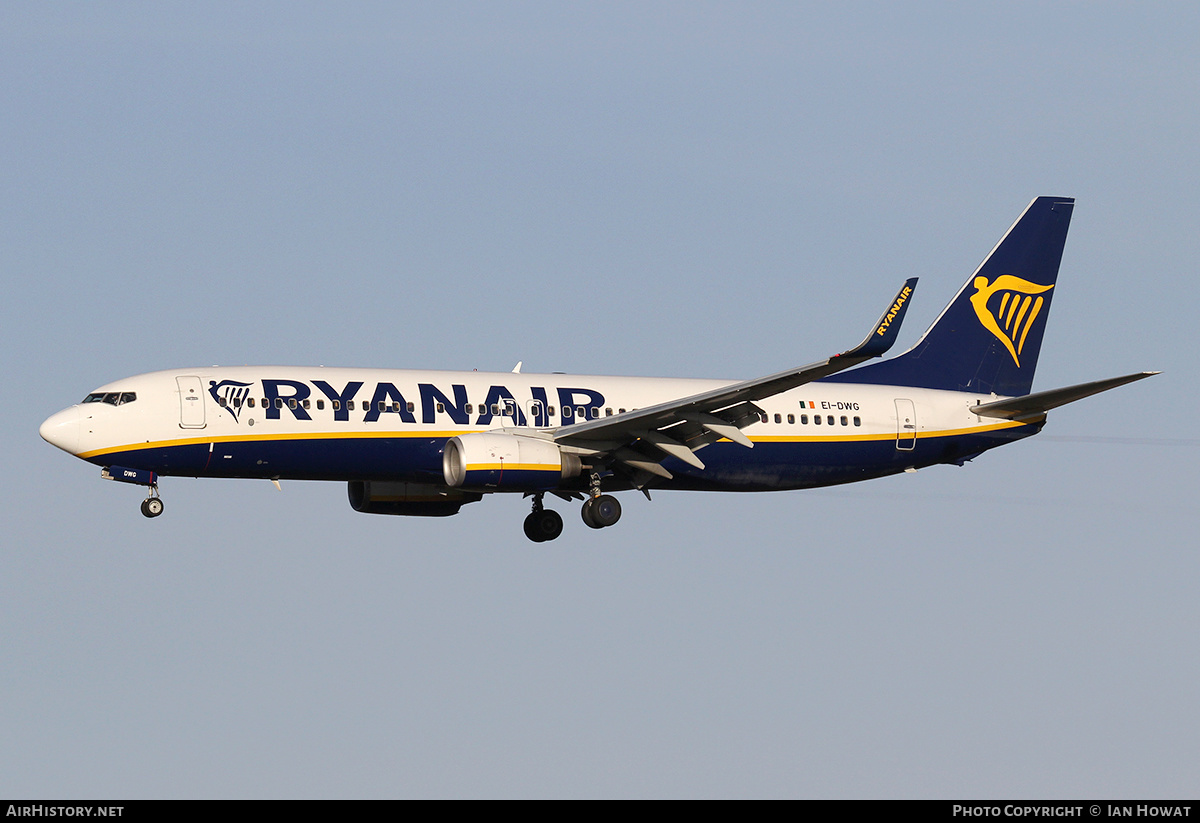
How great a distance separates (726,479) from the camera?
47844 millimetres

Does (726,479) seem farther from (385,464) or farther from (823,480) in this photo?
(385,464)

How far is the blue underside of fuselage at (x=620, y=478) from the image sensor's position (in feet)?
140

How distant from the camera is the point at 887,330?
38.2 metres

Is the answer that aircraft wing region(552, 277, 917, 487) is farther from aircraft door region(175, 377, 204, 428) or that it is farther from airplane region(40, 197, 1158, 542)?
aircraft door region(175, 377, 204, 428)

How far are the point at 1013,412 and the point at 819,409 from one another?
20.5 feet

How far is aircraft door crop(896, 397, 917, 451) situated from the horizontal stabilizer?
2.05 m

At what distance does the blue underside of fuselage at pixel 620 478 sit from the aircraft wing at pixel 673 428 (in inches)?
43.6

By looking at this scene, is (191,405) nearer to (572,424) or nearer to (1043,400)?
(572,424)

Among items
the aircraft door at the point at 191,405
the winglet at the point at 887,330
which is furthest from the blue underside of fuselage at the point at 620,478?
the winglet at the point at 887,330

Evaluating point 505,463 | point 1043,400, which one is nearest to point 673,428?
point 505,463

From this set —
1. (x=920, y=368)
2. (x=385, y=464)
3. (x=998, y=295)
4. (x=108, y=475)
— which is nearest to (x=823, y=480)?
(x=920, y=368)

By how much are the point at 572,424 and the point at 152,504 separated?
1149 centimetres
